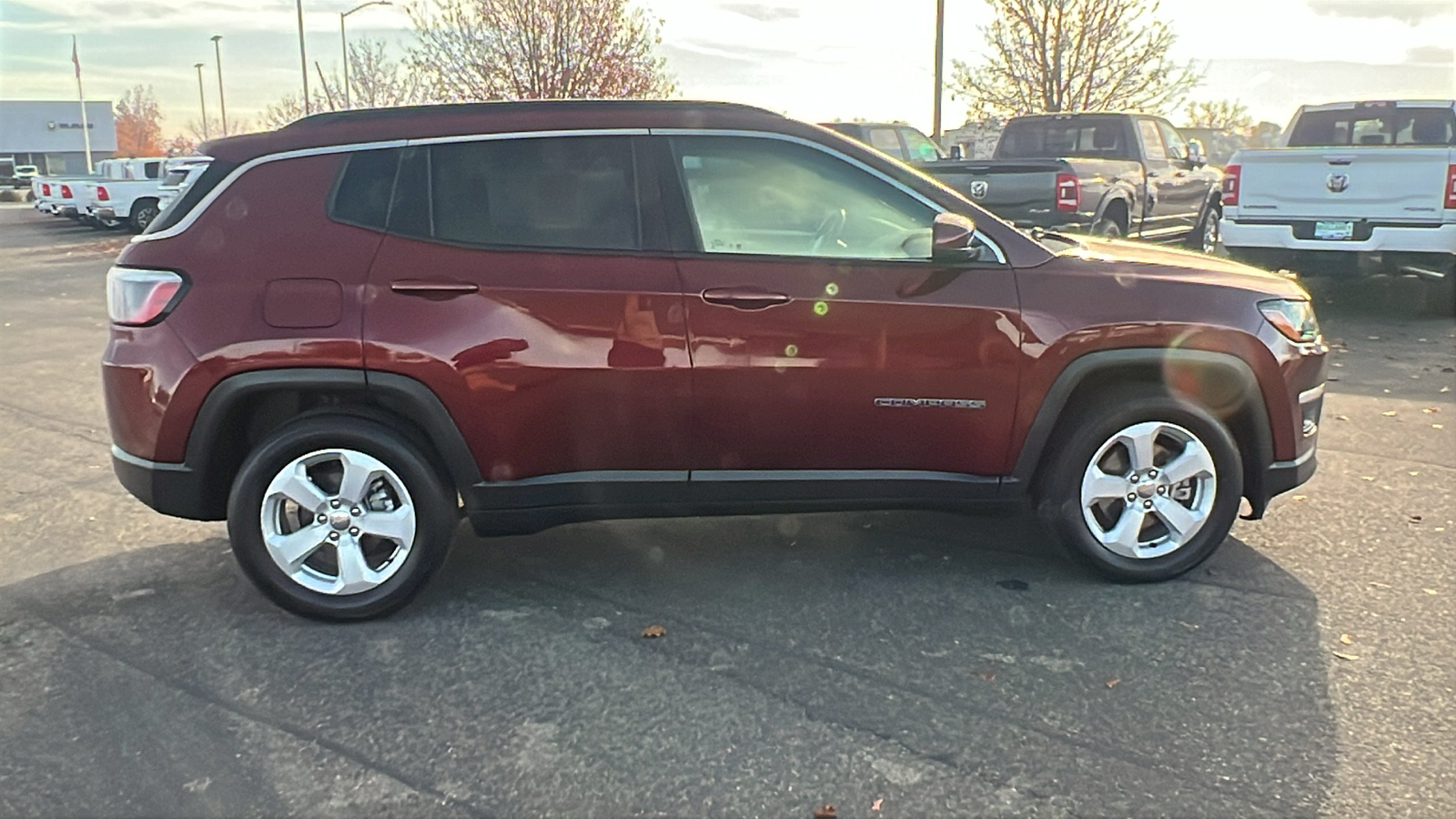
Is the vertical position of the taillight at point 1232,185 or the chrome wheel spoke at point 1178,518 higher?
the taillight at point 1232,185

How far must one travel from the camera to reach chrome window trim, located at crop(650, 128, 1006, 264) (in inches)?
161

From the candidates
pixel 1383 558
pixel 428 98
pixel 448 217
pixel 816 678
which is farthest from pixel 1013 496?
pixel 428 98

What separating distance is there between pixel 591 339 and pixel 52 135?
103055 millimetres

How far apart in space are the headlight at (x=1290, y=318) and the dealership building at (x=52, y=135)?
98430mm

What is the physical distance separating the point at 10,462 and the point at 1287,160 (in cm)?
1025

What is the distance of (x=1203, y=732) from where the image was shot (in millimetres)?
3229

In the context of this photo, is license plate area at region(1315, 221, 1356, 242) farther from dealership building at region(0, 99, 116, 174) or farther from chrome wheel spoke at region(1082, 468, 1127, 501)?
dealership building at region(0, 99, 116, 174)

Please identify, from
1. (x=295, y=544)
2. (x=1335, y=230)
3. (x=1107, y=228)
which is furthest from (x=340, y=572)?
(x=1107, y=228)

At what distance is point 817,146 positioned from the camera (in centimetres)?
411

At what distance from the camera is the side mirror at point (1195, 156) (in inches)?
562

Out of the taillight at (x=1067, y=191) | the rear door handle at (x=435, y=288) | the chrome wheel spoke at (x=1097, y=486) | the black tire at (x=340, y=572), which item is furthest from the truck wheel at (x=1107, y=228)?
the black tire at (x=340, y=572)

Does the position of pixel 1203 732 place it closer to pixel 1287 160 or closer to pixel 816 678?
pixel 816 678

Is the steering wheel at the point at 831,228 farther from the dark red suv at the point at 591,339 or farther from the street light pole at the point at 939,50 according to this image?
the street light pole at the point at 939,50

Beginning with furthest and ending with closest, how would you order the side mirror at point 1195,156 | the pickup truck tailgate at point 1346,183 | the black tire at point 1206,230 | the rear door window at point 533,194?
the black tire at point 1206,230, the side mirror at point 1195,156, the pickup truck tailgate at point 1346,183, the rear door window at point 533,194
